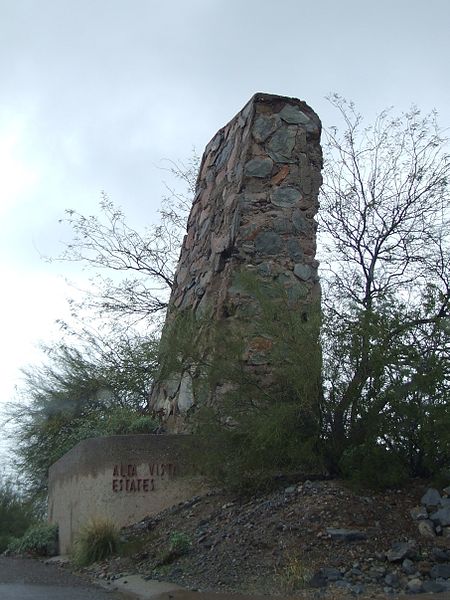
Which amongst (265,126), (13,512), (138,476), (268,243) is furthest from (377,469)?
(13,512)

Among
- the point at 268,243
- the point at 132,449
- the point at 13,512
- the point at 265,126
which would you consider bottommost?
the point at 13,512

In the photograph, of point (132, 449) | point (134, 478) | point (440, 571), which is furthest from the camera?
point (132, 449)

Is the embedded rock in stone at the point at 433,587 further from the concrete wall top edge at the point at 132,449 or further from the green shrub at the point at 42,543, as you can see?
the green shrub at the point at 42,543

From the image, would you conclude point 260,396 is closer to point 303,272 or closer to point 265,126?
point 303,272

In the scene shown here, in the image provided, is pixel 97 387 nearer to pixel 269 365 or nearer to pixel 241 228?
pixel 241 228

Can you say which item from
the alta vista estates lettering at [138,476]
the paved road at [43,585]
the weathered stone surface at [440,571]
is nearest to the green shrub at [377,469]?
the weathered stone surface at [440,571]

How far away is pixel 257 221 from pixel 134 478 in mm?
4898

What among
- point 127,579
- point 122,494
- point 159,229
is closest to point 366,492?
point 127,579

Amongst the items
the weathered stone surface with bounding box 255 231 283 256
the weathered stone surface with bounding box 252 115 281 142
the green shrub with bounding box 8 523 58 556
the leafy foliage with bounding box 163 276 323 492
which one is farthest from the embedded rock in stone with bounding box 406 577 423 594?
the weathered stone surface with bounding box 252 115 281 142

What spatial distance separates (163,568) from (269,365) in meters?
3.07

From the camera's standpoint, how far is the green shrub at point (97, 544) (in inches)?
445

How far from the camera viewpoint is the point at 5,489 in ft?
86.9

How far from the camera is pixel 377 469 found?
33.0 ft

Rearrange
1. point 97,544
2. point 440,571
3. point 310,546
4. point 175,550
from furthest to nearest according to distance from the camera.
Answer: point 97,544 → point 175,550 → point 310,546 → point 440,571
